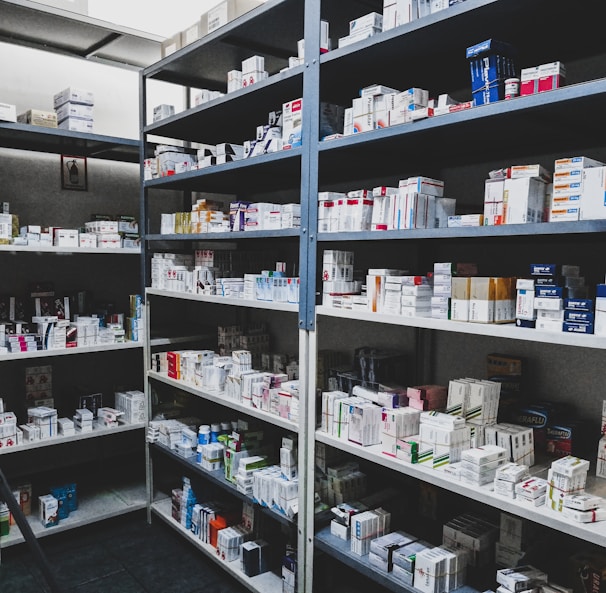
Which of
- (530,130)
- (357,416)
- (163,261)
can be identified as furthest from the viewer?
(163,261)

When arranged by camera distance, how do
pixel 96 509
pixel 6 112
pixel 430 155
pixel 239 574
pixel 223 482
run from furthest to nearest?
pixel 96 509, pixel 6 112, pixel 223 482, pixel 239 574, pixel 430 155

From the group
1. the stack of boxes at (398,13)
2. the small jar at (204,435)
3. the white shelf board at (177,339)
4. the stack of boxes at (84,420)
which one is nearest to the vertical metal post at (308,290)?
the stack of boxes at (398,13)

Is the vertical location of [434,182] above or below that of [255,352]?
above

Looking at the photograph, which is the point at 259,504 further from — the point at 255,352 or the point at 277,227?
the point at 277,227

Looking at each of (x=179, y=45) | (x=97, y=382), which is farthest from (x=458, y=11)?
(x=97, y=382)

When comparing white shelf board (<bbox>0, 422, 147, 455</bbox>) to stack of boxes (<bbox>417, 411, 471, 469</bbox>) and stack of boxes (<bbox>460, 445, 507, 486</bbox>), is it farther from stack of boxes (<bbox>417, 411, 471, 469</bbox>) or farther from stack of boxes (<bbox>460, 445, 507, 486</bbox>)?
stack of boxes (<bbox>460, 445, 507, 486</bbox>)

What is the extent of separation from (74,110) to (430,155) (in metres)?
2.45

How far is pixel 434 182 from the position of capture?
228 cm

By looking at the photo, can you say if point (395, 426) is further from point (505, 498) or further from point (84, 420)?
point (84, 420)

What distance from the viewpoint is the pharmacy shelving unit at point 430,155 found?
1910 millimetres

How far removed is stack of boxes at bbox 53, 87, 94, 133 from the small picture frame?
0.52 m

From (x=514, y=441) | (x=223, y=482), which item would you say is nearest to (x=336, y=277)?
(x=514, y=441)

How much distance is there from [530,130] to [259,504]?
7.36 feet

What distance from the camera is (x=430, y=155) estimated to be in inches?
107
